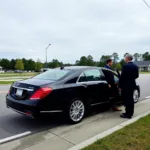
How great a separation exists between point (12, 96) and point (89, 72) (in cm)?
223

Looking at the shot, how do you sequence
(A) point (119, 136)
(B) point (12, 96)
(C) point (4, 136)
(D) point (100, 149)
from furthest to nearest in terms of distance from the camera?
(B) point (12, 96) < (C) point (4, 136) < (A) point (119, 136) < (D) point (100, 149)

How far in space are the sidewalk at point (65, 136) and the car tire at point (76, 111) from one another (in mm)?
157

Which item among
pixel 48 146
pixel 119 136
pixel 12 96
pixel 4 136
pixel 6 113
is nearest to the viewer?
pixel 48 146

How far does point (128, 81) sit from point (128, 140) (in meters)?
2.01

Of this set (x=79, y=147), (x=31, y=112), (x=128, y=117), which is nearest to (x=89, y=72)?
(x=128, y=117)

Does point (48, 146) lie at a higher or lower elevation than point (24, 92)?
lower

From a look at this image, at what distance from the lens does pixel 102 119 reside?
5676mm

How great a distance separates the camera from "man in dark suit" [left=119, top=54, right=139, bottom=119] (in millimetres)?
5465

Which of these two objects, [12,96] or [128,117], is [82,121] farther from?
[12,96]

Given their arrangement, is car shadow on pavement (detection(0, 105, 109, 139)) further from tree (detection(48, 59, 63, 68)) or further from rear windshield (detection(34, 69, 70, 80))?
tree (detection(48, 59, 63, 68))

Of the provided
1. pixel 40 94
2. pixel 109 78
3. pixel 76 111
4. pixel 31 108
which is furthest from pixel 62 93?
pixel 109 78

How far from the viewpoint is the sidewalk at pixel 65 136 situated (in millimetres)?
3863

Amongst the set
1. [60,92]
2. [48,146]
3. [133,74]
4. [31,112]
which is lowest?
[48,146]

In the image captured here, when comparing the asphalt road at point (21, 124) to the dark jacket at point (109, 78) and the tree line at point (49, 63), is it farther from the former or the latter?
the tree line at point (49, 63)
